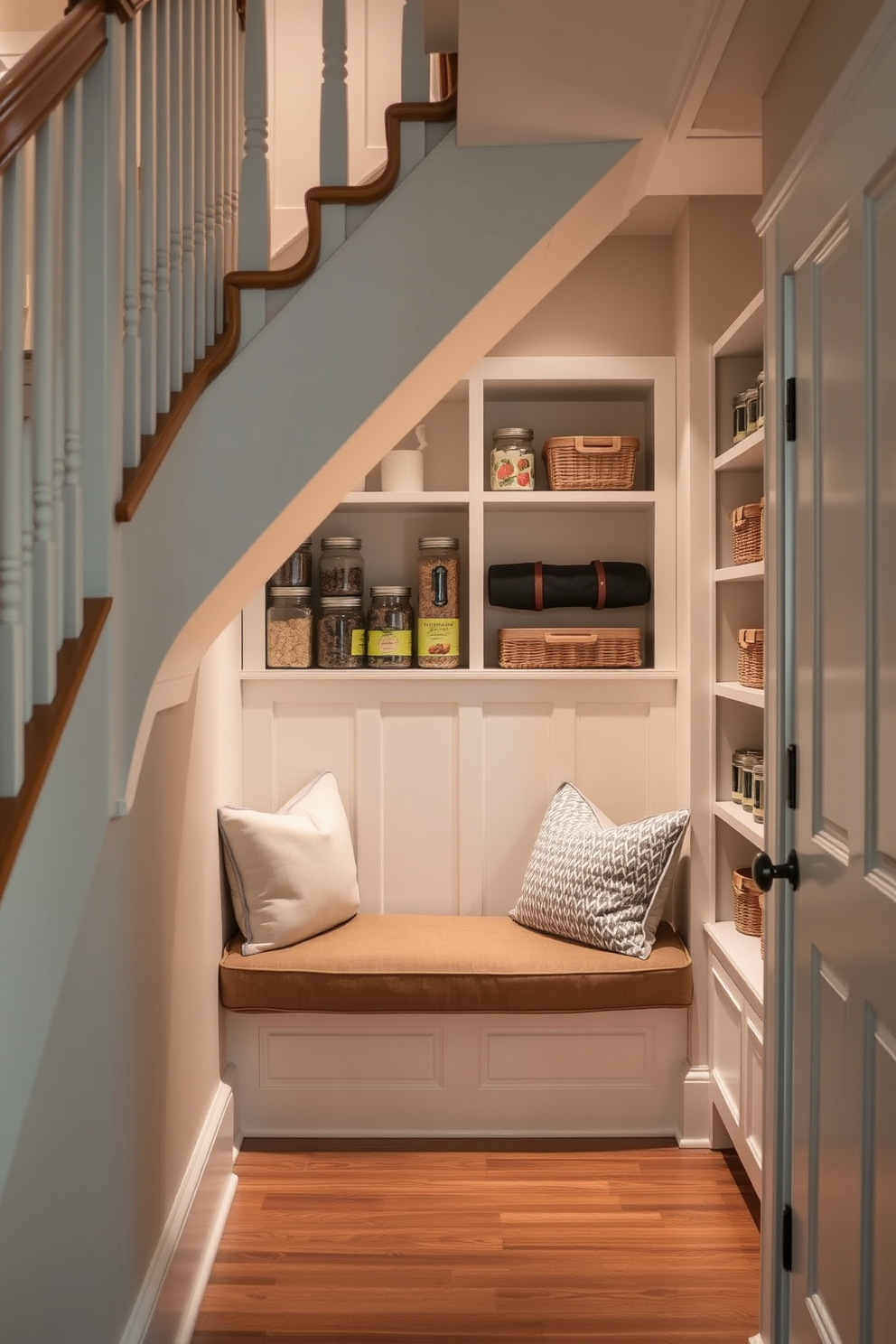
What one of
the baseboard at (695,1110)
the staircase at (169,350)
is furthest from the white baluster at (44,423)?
the baseboard at (695,1110)

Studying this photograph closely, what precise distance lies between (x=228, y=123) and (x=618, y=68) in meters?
0.83

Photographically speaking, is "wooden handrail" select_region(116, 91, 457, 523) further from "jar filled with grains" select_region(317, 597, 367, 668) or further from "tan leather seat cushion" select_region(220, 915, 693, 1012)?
"tan leather seat cushion" select_region(220, 915, 693, 1012)

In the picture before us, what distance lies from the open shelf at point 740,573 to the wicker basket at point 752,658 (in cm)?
15

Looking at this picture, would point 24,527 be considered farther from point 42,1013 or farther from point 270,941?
point 270,941

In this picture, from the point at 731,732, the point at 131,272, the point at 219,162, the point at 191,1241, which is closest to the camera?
the point at 131,272

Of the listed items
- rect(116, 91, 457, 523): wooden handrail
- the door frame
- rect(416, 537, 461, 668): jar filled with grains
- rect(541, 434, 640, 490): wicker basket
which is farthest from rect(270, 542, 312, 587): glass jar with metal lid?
the door frame

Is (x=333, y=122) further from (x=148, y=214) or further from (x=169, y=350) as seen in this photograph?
→ (x=169, y=350)

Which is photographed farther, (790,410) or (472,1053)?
(472,1053)

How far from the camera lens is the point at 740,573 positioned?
110 inches

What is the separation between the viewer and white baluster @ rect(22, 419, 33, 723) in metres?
1.37

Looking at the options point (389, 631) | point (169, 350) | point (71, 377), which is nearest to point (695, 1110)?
point (389, 631)

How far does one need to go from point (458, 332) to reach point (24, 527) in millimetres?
1057

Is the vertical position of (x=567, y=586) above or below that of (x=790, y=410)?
below

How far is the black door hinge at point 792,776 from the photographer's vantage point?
1.88 metres
